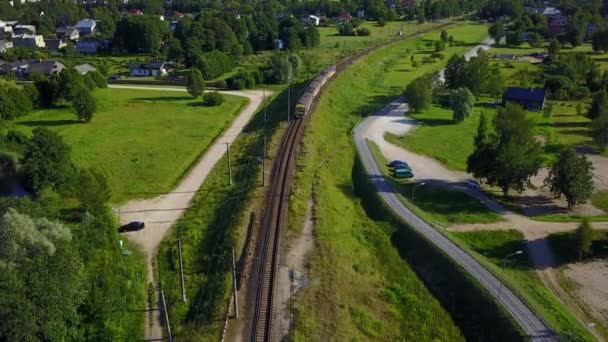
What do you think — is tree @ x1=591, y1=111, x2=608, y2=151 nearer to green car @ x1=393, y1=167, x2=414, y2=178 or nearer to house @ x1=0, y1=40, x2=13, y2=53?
green car @ x1=393, y1=167, x2=414, y2=178

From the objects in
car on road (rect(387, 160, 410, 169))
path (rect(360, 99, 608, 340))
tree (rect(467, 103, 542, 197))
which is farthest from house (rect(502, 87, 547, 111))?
car on road (rect(387, 160, 410, 169))

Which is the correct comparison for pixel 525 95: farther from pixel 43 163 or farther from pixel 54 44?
pixel 54 44

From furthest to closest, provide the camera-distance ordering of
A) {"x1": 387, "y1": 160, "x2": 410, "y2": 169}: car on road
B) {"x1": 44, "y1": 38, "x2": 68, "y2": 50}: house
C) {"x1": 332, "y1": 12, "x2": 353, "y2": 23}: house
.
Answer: {"x1": 332, "y1": 12, "x2": 353, "y2": 23}: house
{"x1": 44, "y1": 38, "x2": 68, "y2": 50}: house
{"x1": 387, "y1": 160, "x2": 410, "y2": 169}: car on road

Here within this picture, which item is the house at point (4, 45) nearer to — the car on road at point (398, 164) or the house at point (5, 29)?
the house at point (5, 29)

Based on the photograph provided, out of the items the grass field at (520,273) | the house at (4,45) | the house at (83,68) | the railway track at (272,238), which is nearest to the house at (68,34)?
the house at (4,45)

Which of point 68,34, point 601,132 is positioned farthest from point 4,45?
point 601,132

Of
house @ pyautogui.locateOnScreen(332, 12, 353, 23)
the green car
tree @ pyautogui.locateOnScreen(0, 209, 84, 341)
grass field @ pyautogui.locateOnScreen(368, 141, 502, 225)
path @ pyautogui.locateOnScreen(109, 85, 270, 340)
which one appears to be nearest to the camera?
tree @ pyautogui.locateOnScreen(0, 209, 84, 341)
